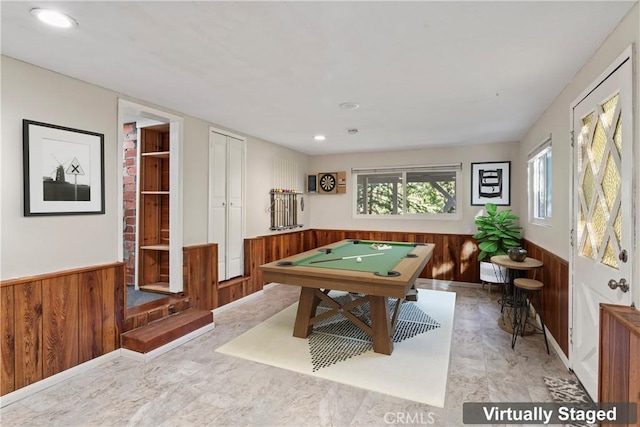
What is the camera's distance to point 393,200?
235 inches

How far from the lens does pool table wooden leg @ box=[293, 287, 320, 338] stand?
3174 millimetres

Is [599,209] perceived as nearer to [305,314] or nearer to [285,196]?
[305,314]

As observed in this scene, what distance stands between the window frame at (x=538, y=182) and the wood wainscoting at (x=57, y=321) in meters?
4.34

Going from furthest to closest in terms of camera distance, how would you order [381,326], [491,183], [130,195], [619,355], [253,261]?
[491,183] < [253,261] < [130,195] < [381,326] < [619,355]

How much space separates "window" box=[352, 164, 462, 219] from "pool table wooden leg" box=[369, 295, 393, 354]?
10.7ft

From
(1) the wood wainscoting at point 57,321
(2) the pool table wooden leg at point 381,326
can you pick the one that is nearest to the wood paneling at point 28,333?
(1) the wood wainscoting at point 57,321

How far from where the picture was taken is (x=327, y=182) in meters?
6.30

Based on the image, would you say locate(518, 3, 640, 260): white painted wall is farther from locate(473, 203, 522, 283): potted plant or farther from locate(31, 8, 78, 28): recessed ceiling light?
locate(31, 8, 78, 28): recessed ceiling light

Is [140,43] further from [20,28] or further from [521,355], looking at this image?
[521,355]

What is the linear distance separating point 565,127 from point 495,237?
2201 mm

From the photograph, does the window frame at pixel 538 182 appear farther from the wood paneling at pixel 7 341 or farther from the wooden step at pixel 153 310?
the wood paneling at pixel 7 341

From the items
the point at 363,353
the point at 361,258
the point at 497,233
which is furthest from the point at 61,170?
the point at 497,233

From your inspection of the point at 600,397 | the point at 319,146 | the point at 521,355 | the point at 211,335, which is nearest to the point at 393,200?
the point at 319,146

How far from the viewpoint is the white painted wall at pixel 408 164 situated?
5.18 meters
